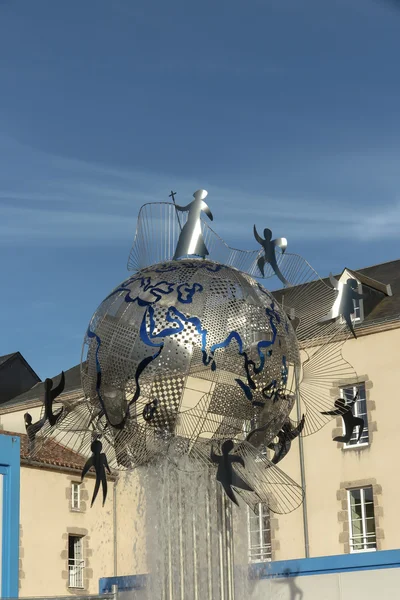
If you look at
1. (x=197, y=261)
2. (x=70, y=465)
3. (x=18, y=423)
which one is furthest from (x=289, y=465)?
(x=197, y=261)

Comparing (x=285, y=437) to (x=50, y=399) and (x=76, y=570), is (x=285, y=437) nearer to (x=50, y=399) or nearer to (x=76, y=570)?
(x=50, y=399)

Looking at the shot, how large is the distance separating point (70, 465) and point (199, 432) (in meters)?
20.9

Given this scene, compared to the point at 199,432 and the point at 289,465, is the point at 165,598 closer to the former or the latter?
the point at 199,432

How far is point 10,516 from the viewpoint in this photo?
15070 millimetres

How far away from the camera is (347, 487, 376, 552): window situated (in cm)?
2597

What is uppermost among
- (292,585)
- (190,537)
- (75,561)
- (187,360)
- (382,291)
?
(382,291)

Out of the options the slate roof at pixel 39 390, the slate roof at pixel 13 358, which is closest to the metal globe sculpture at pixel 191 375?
the slate roof at pixel 39 390

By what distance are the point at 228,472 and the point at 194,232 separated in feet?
8.65

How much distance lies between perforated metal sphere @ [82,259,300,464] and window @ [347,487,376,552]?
17050 millimetres

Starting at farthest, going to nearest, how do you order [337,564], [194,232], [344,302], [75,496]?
[75,496]
[337,564]
[344,302]
[194,232]

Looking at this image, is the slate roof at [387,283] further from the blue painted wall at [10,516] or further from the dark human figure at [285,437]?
the dark human figure at [285,437]

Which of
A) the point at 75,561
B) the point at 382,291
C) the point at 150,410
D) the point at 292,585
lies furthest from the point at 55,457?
the point at 150,410

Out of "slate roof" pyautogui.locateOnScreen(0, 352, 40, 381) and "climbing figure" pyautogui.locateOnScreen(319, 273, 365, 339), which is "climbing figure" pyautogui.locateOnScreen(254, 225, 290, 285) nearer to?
"climbing figure" pyautogui.locateOnScreen(319, 273, 365, 339)

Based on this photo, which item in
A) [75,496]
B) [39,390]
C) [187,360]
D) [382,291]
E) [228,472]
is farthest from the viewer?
[39,390]
